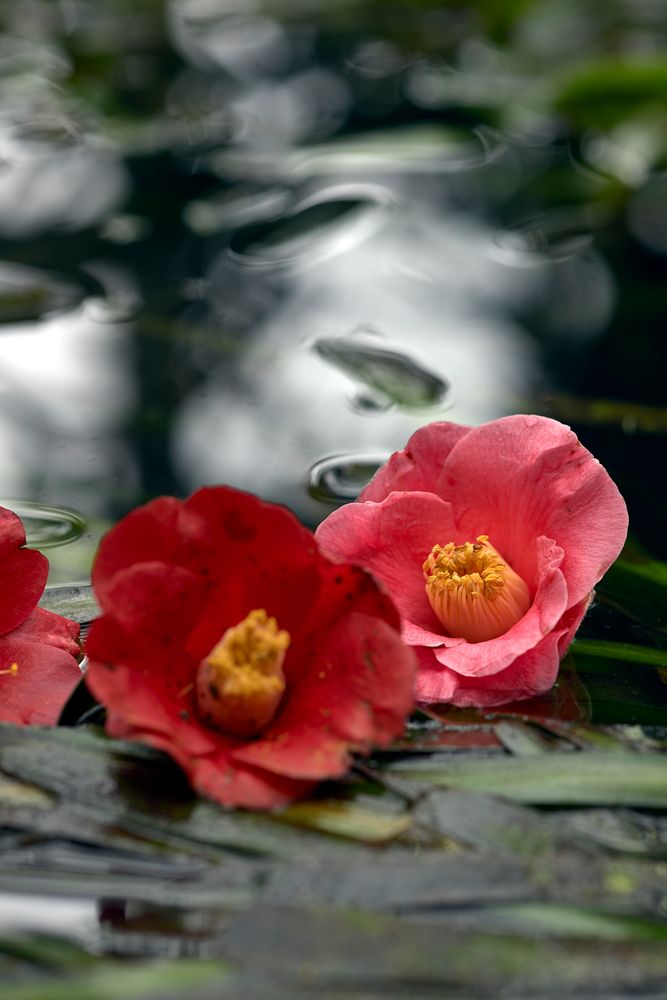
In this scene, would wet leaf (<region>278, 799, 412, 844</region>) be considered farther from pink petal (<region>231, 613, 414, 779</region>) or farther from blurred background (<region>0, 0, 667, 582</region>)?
blurred background (<region>0, 0, 667, 582</region>)

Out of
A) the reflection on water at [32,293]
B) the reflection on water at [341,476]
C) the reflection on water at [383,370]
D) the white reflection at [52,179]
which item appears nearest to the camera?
→ the reflection on water at [341,476]

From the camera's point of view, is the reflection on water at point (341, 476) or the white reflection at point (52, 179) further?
the white reflection at point (52, 179)

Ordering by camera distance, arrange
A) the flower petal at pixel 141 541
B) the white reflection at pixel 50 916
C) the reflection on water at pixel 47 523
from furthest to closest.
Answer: the reflection on water at pixel 47 523 → the flower petal at pixel 141 541 → the white reflection at pixel 50 916

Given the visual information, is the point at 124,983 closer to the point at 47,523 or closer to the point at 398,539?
the point at 398,539

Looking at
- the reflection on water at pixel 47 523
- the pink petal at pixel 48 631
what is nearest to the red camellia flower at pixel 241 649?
the pink petal at pixel 48 631

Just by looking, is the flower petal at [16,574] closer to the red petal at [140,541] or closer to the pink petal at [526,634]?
the red petal at [140,541]

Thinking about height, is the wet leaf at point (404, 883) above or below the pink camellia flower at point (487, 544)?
below

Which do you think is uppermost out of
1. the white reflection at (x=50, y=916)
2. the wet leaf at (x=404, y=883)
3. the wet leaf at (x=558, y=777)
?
the wet leaf at (x=404, y=883)

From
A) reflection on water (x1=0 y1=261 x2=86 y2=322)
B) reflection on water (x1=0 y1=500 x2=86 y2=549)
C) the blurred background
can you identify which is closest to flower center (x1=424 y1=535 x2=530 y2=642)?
the blurred background
